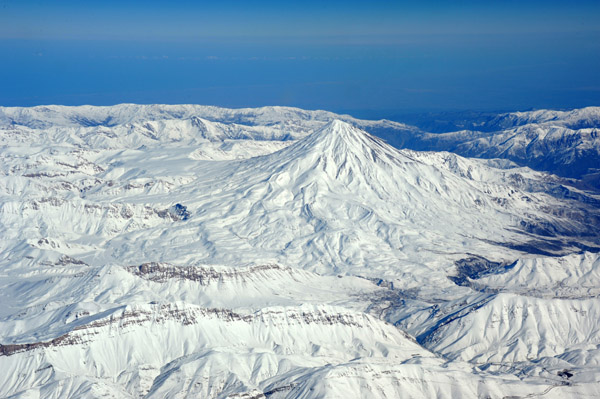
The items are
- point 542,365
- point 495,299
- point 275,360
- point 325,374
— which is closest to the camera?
point 325,374

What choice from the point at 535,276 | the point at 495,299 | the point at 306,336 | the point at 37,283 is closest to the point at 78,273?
the point at 37,283

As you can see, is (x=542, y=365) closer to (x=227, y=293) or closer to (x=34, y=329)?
(x=227, y=293)

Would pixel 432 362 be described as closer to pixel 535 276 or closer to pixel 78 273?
pixel 535 276

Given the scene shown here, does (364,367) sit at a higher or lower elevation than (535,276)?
higher

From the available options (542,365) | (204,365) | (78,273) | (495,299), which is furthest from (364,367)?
(78,273)

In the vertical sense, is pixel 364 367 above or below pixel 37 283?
above

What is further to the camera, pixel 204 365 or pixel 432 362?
pixel 432 362

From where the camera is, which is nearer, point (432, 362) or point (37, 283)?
point (432, 362)

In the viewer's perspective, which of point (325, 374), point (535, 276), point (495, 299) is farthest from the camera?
point (535, 276)

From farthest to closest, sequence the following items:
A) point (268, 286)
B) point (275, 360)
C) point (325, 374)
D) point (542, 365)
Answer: point (268, 286), point (542, 365), point (275, 360), point (325, 374)
